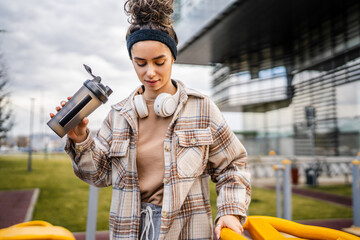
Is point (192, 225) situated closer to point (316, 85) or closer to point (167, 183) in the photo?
point (167, 183)

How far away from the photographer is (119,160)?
4.31 feet

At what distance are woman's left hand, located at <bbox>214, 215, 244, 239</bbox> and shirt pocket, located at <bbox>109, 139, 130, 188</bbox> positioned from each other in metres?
0.43

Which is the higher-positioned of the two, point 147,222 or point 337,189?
point 147,222

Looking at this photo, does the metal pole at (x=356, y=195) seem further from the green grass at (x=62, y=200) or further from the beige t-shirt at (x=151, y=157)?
the beige t-shirt at (x=151, y=157)

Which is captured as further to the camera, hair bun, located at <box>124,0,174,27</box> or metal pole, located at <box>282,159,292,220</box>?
metal pole, located at <box>282,159,292,220</box>

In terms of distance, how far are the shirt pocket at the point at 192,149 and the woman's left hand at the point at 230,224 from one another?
209 mm

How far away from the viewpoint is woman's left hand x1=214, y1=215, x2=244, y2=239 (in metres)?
1.17

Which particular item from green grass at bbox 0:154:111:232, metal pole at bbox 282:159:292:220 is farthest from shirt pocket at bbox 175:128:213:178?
green grass at bbox 0:154:111:232

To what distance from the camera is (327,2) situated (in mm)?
11570

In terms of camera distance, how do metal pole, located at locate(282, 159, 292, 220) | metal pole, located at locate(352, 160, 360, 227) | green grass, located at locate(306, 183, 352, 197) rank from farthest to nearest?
green grass, located at locate(306, 183, 352, 197) < metal pole, located at locate(352, 160, 360, 227) < metal pole, located at locate(282, 159, 292, 220)

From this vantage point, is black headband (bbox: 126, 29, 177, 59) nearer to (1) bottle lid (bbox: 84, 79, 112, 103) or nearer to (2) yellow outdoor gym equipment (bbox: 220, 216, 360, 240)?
(1) bottle lid (bbox: 84, 79, 112, 103)

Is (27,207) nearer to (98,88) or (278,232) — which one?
(98,88)

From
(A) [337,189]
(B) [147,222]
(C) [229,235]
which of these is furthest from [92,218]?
(A) [337,189]

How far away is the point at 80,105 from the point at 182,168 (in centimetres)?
47
